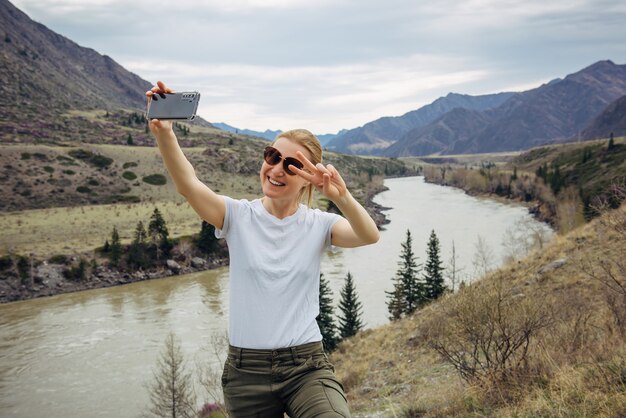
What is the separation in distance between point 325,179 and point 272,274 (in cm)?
57

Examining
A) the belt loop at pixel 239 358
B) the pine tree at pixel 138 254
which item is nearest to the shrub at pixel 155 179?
the pine tree at pixel 138 254

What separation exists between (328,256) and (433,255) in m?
17.9

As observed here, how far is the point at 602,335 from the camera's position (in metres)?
7.30

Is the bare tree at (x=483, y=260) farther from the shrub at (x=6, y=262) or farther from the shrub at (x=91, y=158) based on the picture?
the shrub at (x=91, y=158)

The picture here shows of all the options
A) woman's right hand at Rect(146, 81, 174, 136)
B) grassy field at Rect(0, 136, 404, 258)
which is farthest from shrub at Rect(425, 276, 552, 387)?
grassy field at Rect(0, 136, 404, 258)

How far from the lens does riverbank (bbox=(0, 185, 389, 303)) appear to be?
4059cm

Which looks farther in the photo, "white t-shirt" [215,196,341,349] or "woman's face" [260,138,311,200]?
"woman's face" [260,138,311,200]

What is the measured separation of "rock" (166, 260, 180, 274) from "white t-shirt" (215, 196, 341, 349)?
4681 cm

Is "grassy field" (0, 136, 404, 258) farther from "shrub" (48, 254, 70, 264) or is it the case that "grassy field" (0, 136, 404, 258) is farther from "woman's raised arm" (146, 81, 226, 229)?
"woman's raised arm" (146, 81, 226, 229)

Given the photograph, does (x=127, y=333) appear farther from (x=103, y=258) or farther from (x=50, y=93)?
(x=50, y=93)

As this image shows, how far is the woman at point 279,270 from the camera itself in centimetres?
223

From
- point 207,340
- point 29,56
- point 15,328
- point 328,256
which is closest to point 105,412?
point 207,340

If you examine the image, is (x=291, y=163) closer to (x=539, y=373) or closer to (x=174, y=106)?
(x=174, y=106)

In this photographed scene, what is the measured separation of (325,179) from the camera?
213cm
